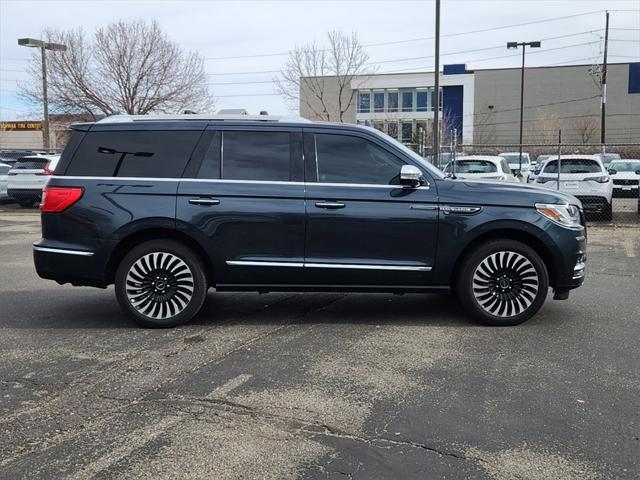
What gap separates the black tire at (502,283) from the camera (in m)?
5.95

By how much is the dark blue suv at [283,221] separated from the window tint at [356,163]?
10 mm

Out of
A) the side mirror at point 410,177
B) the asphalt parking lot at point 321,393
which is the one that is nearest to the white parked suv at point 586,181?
the asphalt parking lot at point 321,393

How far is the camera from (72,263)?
19.6 feet

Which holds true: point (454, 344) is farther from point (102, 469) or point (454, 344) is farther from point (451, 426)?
point (102, 469)

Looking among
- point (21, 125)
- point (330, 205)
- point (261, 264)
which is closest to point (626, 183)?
point (330, 205)

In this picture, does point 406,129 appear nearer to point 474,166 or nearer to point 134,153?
point 474,166

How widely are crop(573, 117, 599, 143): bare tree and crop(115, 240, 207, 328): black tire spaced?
64.5 meters

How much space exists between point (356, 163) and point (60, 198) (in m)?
2.77

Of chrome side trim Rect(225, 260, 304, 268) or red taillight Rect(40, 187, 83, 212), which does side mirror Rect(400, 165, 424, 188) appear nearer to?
chrome side trim Rect(225, 260, 304, 268)

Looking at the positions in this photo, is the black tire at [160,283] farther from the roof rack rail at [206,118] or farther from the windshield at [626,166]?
the windshield at [626,166]

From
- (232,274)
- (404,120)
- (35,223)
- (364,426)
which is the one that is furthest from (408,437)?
(404,120)

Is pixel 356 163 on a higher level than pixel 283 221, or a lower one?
higher

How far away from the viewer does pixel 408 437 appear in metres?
3.70

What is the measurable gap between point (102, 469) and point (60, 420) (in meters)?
0.78
